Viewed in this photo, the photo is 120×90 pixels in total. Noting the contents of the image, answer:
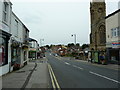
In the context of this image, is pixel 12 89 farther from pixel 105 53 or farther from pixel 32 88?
pixel 105 53

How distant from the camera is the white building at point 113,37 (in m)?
24.5

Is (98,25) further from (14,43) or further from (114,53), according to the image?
(14,43)

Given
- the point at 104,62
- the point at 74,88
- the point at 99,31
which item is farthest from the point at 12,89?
the point at 99,31

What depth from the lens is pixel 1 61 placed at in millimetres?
12297

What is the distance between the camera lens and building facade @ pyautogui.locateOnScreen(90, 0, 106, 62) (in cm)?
3574

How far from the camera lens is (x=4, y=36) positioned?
42.6 feet

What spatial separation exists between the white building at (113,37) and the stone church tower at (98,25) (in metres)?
7.02

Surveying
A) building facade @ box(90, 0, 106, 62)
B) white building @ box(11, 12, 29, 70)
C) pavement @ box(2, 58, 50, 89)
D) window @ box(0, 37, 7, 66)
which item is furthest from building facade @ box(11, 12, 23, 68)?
building facade @ box(90, 0, 106, 62)

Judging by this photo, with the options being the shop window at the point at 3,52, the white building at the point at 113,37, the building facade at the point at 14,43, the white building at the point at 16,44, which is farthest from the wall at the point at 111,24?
the shop window at the point at 3,52

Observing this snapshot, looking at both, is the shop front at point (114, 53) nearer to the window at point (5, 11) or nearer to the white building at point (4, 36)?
the white building at point (4, 36)

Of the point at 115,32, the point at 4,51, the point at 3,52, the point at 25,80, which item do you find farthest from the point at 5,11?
the point at 115,32

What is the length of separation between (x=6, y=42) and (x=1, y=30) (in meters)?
2.17

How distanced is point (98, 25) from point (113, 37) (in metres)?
11.1

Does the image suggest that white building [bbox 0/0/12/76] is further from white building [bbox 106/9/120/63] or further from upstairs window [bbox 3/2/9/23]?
white building [bbox 106/9/120/63]
